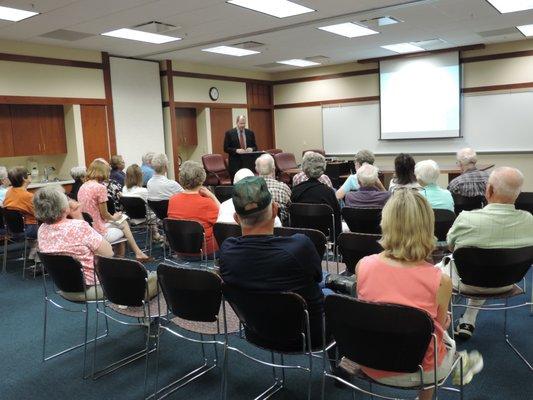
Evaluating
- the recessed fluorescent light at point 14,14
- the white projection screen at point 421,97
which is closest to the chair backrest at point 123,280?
the recessed fluorescent light at point 14,14

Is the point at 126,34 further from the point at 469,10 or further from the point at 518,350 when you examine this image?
the point at 518,350

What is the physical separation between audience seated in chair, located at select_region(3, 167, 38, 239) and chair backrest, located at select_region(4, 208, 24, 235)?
40 mm

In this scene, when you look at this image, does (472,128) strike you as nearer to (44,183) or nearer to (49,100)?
(49,100)

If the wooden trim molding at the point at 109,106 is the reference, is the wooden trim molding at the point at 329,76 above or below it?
above

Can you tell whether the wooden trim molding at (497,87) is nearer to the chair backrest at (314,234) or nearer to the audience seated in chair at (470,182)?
the audience seated in chair at (470,182)

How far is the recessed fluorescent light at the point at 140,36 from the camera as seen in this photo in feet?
22.6

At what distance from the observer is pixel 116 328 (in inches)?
143

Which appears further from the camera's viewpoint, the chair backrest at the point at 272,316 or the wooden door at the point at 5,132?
the wooden door at the point at 5,132

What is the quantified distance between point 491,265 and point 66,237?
262 centimetres

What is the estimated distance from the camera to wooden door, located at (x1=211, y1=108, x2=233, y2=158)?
35.4 ft

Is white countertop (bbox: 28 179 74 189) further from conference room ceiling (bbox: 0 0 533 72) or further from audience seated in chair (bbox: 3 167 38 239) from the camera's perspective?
conference room ceiling (bbox: 0 0 533 72)

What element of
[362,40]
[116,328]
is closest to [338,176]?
[362,40]

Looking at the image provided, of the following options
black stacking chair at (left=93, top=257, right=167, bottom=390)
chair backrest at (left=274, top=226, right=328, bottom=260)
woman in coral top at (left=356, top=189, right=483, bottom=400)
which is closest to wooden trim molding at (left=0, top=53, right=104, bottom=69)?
black stacking chair at (left=93, top=257, right=167, bottom=390)

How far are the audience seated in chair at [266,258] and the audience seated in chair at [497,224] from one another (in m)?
→ 1.07
